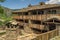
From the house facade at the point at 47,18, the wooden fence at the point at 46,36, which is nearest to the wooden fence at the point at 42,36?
the wooden fence at the point at 46,36

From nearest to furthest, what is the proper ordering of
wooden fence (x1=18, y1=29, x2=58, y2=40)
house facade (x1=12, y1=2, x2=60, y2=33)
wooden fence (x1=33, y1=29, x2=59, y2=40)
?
wooden fence (x1=18, y1=29, x2=58, y2=40)
wooden fence (x1=33, y1=29, x2=59, y2=40)
house facade (x1=12, y1=2, x2=60, y2=33)

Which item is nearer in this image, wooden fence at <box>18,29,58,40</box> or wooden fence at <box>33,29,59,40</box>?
wooden fence at <box>18,29,58,40</box>

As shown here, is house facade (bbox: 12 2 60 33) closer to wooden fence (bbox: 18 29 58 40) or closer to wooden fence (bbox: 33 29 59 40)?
wooden fence (bbox: 33 29 59 40)

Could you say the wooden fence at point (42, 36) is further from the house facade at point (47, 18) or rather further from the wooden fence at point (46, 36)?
the house facade at point (47, 18)

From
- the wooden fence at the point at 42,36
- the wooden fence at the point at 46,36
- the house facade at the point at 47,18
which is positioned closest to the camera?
the wooden fence at the point at 42,36

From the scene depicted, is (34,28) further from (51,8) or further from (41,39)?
(41,39)

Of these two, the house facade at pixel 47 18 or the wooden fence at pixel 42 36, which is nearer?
the wooden fence at pixel 42 36

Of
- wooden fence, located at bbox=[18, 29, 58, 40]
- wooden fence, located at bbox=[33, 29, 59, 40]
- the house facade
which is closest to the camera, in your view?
wooden fence, located at bbox=[18, 29, 58, 40]

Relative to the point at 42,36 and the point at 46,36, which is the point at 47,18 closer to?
the point at 46,36

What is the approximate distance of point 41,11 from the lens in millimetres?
37625

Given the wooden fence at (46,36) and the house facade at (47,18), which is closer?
the wooden fence at (46,36)

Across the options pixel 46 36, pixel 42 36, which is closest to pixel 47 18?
pixel 46 36

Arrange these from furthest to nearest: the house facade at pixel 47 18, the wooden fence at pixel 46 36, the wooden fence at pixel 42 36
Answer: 1. the house facade at pixel 47 18
2. the wooden fence at pixel 46 36
3. the wooden fence at pixel 42 36

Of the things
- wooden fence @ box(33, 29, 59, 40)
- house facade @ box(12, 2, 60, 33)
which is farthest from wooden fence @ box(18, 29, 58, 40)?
house facade @ box(12, 2, 60, 33)
